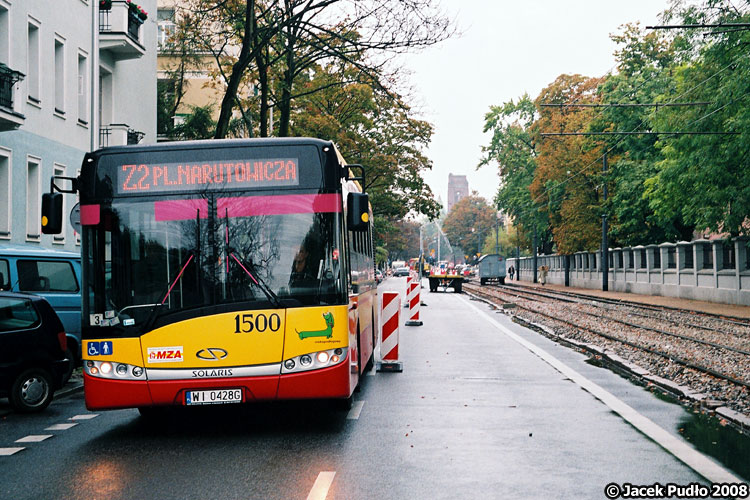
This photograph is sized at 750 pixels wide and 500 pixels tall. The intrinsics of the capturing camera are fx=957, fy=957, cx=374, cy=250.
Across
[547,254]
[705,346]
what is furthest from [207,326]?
[547,254]

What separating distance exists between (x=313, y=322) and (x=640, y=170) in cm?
4201

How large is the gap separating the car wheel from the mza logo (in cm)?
280

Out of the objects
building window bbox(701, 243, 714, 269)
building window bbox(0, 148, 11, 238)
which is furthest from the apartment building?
building window bbox(701, 243, 714, 269)

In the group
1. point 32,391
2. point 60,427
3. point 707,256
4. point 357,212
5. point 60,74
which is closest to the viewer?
point 357,212

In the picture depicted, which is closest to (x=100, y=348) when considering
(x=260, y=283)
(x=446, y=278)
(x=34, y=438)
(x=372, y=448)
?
(x=34, y=438)

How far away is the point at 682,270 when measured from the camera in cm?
4278

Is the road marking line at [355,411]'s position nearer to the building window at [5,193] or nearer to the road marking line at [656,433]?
the road marking line at [656,433]

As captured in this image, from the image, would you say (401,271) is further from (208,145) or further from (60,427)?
(208,145)

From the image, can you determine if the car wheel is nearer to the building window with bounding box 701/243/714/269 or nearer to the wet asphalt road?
the wet asphalt road

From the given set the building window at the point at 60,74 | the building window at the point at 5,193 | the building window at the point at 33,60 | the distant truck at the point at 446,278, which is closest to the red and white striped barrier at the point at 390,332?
the building window at the point at 5,193

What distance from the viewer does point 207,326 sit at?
28.0ft

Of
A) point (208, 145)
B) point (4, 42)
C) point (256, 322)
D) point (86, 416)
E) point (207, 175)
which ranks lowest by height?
point (86, 416)

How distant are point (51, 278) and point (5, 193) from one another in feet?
32.4

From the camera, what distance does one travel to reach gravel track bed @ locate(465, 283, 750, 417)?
456 inches
